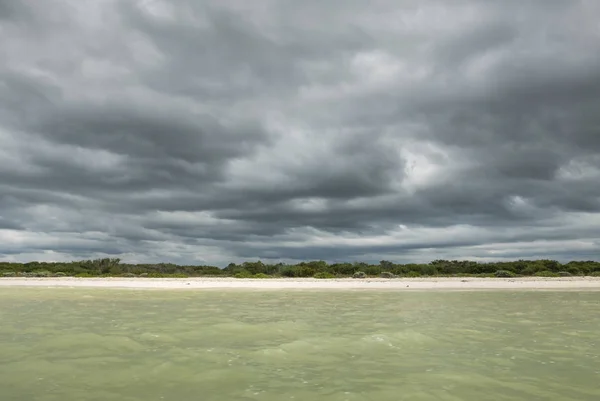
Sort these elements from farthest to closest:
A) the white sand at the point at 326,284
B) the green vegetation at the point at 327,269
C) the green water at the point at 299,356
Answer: the green vegetation at the point at 327,269
the white sand at the point at 326,284
the green water at the point at 299,356

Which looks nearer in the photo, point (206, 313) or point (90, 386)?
point (90, 386)

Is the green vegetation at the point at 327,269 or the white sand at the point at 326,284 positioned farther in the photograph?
the green vegetation at the point at 327,269

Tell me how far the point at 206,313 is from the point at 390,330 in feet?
33.9

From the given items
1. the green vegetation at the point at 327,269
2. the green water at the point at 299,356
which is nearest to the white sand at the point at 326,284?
the green vegetation at the point at 327,269

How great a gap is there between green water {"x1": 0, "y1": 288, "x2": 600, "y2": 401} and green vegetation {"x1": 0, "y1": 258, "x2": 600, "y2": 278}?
134 feet

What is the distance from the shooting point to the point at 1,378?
9203mm

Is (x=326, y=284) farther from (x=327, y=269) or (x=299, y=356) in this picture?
(x=299, y=356)

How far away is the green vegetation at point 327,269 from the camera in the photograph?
6166 cm

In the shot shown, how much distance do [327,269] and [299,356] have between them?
55287mm

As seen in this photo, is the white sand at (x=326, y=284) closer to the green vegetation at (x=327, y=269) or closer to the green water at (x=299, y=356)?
A: the green vegetation at (x=327, y=269)

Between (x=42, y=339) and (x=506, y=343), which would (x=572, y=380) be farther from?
(x=42, y=339)

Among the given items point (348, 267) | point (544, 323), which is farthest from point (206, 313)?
point (348, 267)

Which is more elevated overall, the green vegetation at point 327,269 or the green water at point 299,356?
the green vegetation at point 327,269

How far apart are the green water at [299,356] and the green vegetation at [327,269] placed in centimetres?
4081
